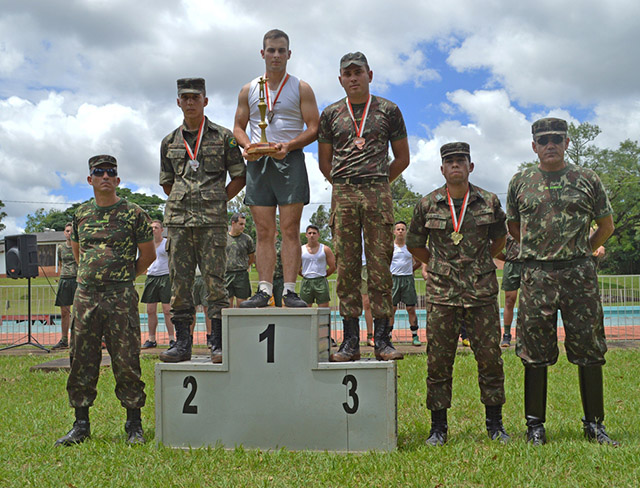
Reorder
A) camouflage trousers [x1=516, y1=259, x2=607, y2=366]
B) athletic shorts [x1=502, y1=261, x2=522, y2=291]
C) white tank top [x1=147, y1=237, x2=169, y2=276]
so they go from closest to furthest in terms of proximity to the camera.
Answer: camouflage trousers [x1=516, y1=259, x2=607, y2=366], athletic shorts [x1=502, y1=261, x2=522, y2=291], white tank top [x1=147, y1=237, x2=169, y2=276]

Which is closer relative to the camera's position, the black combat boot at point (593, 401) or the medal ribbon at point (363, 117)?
the black combat boot at point (593, 401)

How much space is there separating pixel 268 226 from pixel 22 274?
8005mm

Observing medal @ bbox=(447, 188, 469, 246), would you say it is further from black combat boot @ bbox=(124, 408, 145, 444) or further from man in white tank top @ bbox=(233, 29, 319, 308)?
black combat boot @ bbox=(124, 408, 145, 444)

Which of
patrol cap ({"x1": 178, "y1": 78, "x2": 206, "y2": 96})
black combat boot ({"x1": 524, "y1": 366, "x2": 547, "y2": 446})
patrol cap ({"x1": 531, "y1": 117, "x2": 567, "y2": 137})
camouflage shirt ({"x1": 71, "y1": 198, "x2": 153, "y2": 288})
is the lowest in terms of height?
black combat boot ({"x1": 524, "y1": 366, "x2": 547, "y2": 446})

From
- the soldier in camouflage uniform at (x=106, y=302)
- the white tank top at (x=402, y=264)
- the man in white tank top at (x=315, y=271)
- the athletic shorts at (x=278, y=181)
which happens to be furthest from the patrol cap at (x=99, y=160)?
the white tank top at (x=402, y=264)

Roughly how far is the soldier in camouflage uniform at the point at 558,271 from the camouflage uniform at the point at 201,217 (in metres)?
2.42

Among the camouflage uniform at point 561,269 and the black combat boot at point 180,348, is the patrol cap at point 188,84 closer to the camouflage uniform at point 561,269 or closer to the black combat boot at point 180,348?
the black combat boot at point 180,348

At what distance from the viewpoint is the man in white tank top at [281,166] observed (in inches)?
185

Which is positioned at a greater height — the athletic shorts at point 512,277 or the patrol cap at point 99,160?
the patrol cap at point 99,160

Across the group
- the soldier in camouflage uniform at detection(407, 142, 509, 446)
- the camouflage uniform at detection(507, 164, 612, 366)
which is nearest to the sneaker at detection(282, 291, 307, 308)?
the soldier in camouflage uniform at detection(407, 142, 509, 446)

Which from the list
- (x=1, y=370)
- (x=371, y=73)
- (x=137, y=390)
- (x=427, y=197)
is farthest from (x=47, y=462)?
(x=1, y=370)

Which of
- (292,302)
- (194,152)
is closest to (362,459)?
(292,302)

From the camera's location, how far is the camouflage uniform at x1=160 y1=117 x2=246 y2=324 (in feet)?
16.0

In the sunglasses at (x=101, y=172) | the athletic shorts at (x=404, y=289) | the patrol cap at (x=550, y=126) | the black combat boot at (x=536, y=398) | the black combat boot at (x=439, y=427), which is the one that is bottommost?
the black combat boot at (x=439, y=427)
